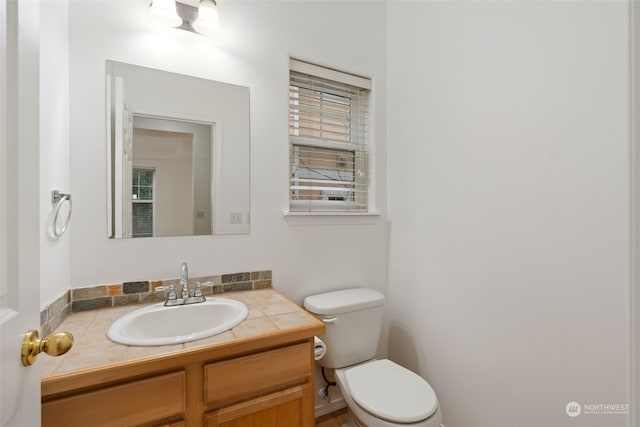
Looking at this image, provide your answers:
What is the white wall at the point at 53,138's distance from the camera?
953 millimetres

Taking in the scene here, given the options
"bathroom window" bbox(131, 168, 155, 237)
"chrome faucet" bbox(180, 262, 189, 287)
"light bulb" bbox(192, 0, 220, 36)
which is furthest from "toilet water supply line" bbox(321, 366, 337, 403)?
"light bulb" bbox(192, 0, 220, 36)

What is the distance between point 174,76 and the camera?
53.7 inches

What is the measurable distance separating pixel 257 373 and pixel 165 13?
154 centimetres

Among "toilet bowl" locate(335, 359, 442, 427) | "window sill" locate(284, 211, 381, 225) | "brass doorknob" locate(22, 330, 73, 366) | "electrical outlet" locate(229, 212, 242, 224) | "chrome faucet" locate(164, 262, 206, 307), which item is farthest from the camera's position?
"window sill" locate(284, 211, 381, 225)

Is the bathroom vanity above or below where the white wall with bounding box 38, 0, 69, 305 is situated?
below

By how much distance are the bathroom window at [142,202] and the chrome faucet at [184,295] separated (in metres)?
0.24

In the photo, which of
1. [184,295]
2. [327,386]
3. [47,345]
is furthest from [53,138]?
[327,386]

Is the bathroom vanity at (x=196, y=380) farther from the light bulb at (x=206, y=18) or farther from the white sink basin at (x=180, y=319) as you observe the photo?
the light bulb at (x=206, y=18)

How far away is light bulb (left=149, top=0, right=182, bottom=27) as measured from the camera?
1.28 m

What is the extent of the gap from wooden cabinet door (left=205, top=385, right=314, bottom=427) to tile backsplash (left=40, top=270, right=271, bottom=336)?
0.57 metres

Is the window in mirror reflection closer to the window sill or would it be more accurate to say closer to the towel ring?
the towel ring

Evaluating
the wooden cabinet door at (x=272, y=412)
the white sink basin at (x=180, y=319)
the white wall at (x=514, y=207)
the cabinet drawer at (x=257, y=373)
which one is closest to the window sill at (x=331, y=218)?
the white wall at (x=514, y=207)

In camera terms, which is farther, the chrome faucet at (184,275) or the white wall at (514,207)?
the chrome faucet at (184,275)

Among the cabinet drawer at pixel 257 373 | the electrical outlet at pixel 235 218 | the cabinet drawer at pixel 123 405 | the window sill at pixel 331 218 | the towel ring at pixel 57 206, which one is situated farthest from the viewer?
the window sill at pixel 331 218
